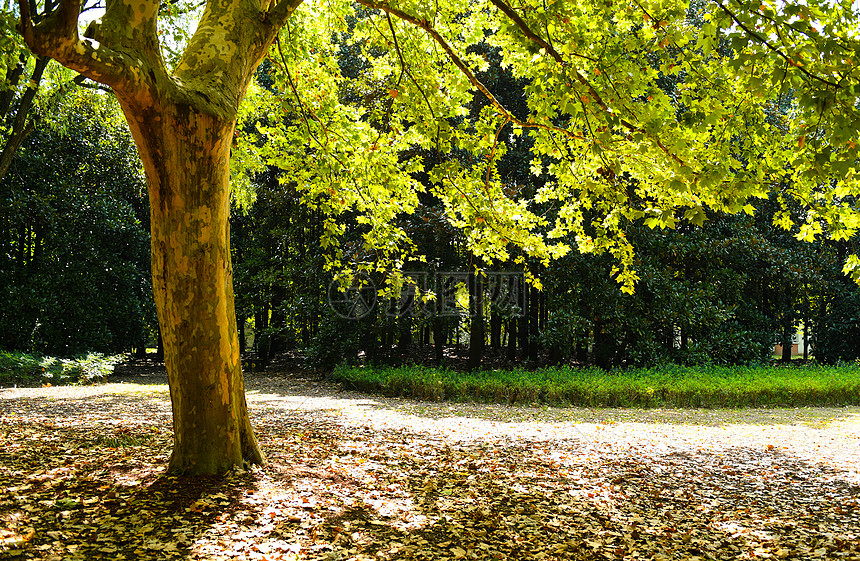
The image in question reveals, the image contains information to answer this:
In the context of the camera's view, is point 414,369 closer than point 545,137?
No

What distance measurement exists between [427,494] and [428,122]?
412cm

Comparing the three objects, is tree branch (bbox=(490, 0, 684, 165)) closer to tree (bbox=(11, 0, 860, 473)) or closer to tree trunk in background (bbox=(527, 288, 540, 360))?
tree (bbox=(11, 0, 860, 473))

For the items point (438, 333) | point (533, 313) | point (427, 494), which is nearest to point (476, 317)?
point (438, 333)

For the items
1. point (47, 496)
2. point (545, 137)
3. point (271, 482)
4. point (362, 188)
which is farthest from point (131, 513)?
point (545, 137)

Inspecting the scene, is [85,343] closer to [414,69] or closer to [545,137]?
[414,69]

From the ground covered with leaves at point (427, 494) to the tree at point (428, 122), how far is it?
1.99 ft

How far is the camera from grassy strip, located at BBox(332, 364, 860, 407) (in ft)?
34.2

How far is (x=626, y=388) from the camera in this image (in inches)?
413

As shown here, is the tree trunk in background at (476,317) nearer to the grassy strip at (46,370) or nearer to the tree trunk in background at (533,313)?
the tree trunk in background at (533,313)

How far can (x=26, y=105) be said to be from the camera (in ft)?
31.8

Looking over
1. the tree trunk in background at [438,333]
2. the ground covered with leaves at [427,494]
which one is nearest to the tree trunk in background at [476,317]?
the tree trunk in background at [438,333]

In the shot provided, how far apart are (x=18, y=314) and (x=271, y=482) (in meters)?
13.3

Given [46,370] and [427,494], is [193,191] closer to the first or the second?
[427,494]

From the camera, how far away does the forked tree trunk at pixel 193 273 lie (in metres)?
3.60
